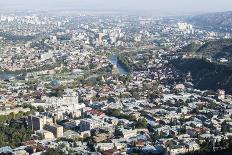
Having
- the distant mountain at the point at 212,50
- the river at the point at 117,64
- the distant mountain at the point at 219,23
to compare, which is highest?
the distant mountain at the point at 212,50

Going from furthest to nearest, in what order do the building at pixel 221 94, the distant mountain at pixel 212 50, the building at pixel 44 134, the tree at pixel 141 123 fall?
1. the distant mountain at pixel 212 50
2. the building at pixel 221 94
3. the tree at pixel 141 123
4. the building at pixel 44 134

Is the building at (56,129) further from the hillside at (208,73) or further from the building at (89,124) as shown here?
the hillside at (208,73)

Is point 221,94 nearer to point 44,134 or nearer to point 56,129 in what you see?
point 56,129

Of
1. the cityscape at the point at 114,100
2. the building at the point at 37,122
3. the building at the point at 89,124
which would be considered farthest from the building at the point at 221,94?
the building at the point at 37,122

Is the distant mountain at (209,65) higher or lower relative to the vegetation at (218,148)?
lower

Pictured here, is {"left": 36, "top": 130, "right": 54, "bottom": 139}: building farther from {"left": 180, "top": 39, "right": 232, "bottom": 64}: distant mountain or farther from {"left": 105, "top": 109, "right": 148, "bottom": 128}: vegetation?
{"left": 180, "top": 39, "right": 232, "bottom": 64}: distant mountain

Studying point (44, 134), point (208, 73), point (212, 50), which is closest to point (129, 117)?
point (44, 134)

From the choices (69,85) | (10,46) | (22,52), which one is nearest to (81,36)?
(10,46)
